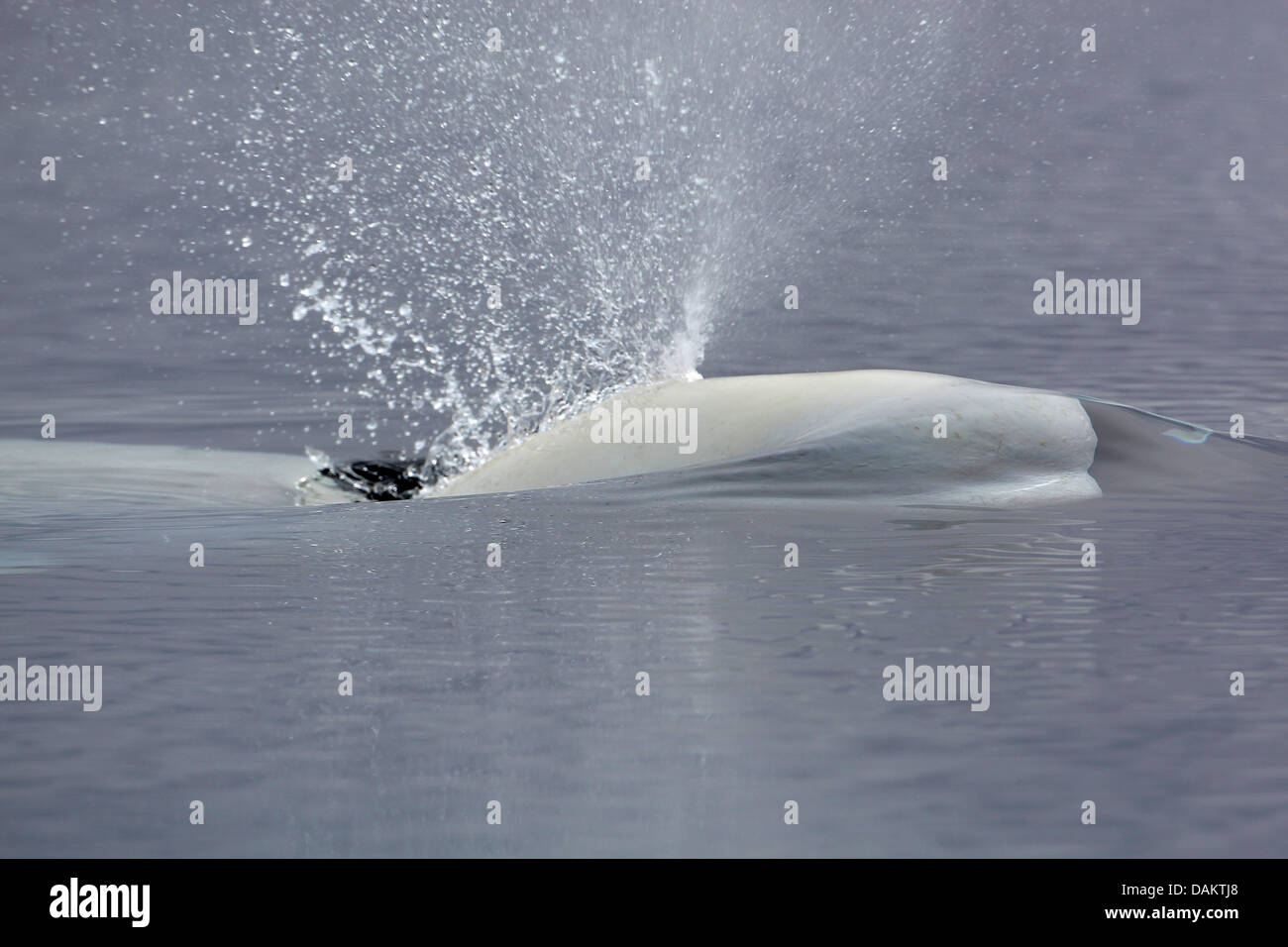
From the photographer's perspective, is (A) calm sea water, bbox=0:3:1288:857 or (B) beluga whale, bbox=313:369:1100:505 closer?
(A) calm sea water, bbox=0:3:1288:857

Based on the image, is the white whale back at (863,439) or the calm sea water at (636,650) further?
the white whale back at (863,439)

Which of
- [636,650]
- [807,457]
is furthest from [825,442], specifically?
[636,650]

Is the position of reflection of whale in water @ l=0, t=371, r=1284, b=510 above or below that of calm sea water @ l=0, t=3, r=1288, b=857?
above

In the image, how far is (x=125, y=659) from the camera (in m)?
3.12

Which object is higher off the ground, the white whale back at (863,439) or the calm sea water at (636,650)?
the white whale back at (863,439)

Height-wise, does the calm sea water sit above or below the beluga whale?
below

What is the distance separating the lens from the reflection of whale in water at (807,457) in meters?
4.81

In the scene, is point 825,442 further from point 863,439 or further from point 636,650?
point 636,650

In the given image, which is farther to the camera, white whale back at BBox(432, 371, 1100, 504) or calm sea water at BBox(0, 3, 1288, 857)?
white whale back at BBox(432, 371, 1100, 504)

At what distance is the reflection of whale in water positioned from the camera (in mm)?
4812

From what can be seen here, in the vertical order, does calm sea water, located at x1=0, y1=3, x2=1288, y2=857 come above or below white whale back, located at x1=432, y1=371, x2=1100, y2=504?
below

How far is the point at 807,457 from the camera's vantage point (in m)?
4.89
